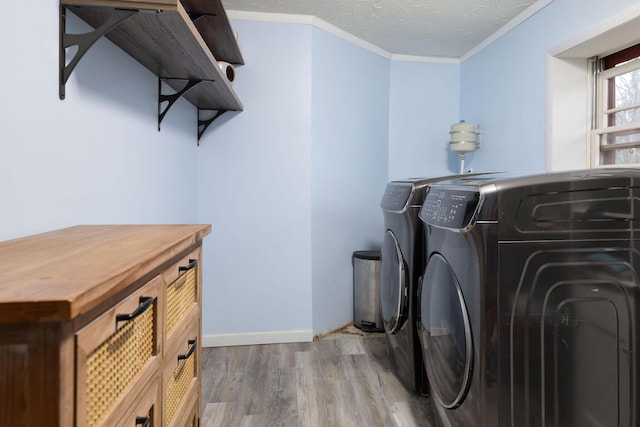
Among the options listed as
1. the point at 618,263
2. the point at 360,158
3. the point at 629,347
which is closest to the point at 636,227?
the point at 618,263

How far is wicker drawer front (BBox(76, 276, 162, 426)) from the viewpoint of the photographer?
54 cm

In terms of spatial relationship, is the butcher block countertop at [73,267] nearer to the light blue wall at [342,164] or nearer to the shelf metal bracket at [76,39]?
the shelf metal bracket at [76,39]

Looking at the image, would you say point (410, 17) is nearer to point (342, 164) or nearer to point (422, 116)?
point (422, 116)

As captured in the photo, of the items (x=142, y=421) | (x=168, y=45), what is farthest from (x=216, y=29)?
(x=142, y=421)

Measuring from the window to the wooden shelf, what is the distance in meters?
2.19

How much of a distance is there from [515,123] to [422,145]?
0.87 metres

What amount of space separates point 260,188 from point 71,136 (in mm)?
1545

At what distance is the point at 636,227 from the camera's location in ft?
4.13

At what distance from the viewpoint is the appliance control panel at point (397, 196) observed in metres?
1.97

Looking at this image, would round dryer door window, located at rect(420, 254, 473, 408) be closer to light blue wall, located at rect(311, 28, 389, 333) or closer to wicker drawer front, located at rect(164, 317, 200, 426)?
wicker drawer front, located at rect(164, 317, 200, 426)

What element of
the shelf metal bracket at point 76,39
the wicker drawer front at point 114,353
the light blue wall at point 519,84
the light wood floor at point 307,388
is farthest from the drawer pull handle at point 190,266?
the light blue wall at point 519,84

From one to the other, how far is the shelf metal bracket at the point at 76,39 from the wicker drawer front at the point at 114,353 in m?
0.70

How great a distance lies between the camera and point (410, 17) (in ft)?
8.70

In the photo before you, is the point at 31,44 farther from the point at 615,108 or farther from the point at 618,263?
the point at 615,108
